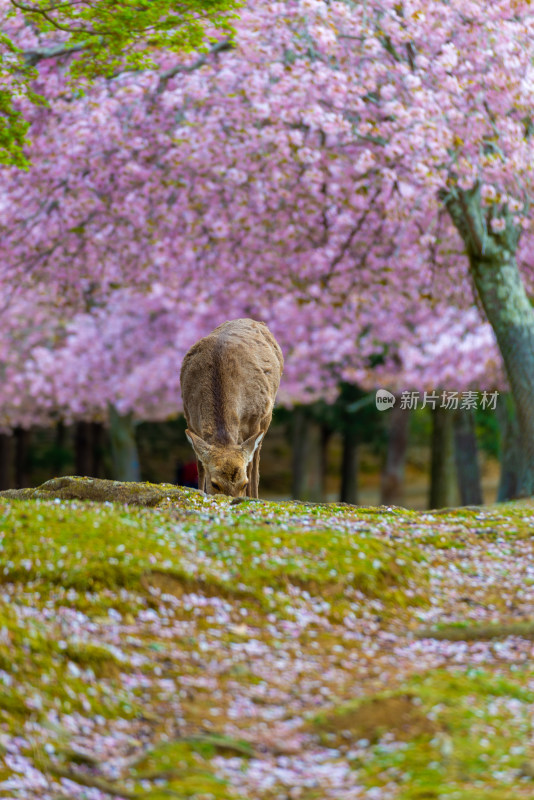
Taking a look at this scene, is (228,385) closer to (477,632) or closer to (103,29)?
(103,29)

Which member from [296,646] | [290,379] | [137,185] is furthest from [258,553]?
[290,379]

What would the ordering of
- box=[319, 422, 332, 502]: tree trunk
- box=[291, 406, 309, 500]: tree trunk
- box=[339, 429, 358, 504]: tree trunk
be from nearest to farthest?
box=[291, 406, 309, 500]: tree trunk → box=[339, 429, 358, 504]: tree trunk → box=[319, 422, 332, 502]: tree trunk

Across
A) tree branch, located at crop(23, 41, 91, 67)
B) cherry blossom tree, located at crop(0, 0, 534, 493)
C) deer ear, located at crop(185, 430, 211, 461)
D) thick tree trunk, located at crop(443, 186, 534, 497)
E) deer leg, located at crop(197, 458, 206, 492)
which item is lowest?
deer leg, located at crop(197, 458, 206, 492)

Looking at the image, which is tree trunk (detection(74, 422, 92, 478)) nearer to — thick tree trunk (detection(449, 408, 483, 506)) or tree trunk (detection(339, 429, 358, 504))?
tree trunk (detection(339, 429, 358, 504))

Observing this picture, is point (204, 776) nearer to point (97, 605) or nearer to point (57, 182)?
point (97, 605)

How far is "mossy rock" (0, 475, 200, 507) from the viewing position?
10375 millimetres

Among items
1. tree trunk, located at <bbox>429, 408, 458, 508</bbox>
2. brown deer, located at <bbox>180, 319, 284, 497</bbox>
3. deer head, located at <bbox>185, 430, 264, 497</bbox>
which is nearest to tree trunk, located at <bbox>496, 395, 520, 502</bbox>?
tree trunk, located at <bbox>429, 408, 458, 508</bbox>

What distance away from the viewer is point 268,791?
475 cm

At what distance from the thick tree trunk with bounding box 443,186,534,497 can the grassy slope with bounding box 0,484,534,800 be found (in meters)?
6.71

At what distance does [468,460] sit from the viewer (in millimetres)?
23266

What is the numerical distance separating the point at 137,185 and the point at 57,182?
140 cm

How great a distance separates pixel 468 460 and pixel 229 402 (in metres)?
12.3

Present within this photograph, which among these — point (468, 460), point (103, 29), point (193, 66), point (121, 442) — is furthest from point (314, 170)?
point (121, 442)

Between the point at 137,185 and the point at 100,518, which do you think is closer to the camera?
the point at 100,518
